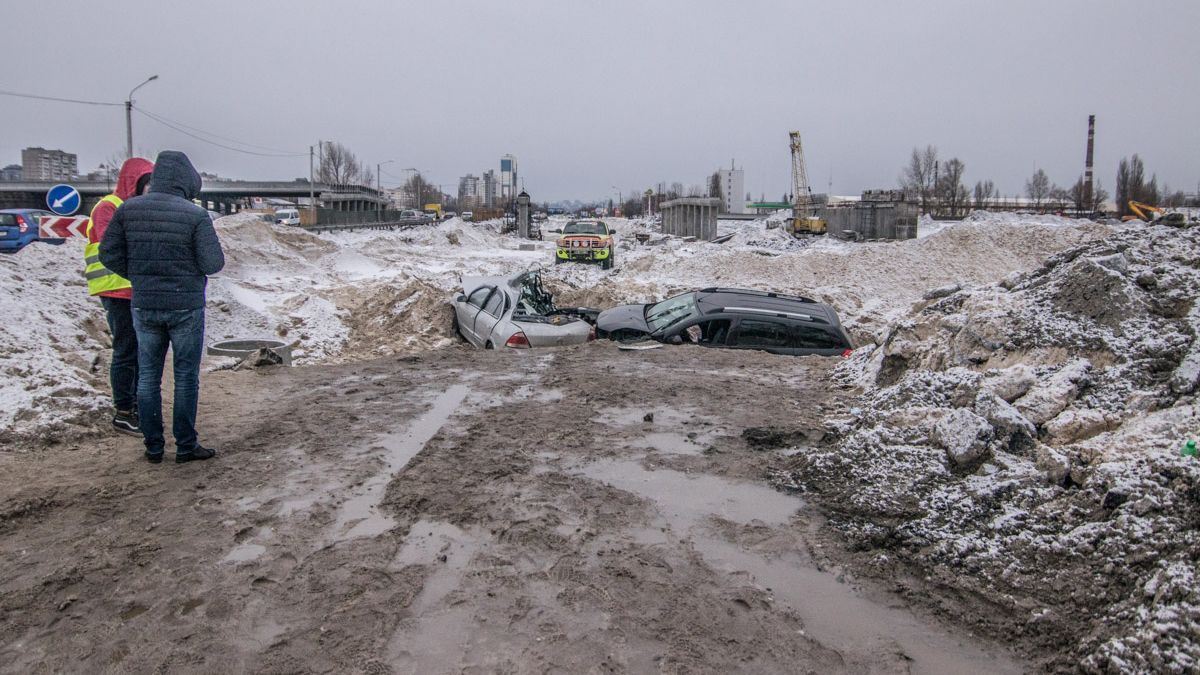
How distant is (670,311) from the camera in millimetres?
10898

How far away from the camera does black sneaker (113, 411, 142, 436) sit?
5.52 meters

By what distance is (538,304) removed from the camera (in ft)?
38.7

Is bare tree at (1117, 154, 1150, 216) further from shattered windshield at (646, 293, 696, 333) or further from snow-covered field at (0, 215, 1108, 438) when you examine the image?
shattered windshield at (646, 293, 696, 333)

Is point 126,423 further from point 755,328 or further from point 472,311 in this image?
point 755,328

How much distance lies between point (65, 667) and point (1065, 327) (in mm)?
6293

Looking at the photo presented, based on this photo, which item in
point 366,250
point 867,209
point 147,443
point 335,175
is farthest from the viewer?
point 335,175

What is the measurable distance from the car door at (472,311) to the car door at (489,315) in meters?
0.12

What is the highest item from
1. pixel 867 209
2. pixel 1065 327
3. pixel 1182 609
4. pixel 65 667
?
pixel 867 209

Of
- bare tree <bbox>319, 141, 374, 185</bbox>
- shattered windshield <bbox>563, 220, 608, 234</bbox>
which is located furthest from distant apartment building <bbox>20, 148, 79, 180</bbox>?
shattered windshield <bbox>563, 220, 608, 234</bbox>

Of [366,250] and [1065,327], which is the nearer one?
[1065,327]

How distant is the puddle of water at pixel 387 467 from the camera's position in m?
4.04

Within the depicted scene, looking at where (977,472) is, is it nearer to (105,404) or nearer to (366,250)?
(105,404)

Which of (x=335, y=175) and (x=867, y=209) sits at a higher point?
(x=335, y=175)

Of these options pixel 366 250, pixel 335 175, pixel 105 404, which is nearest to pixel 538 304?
pixel 105 404
